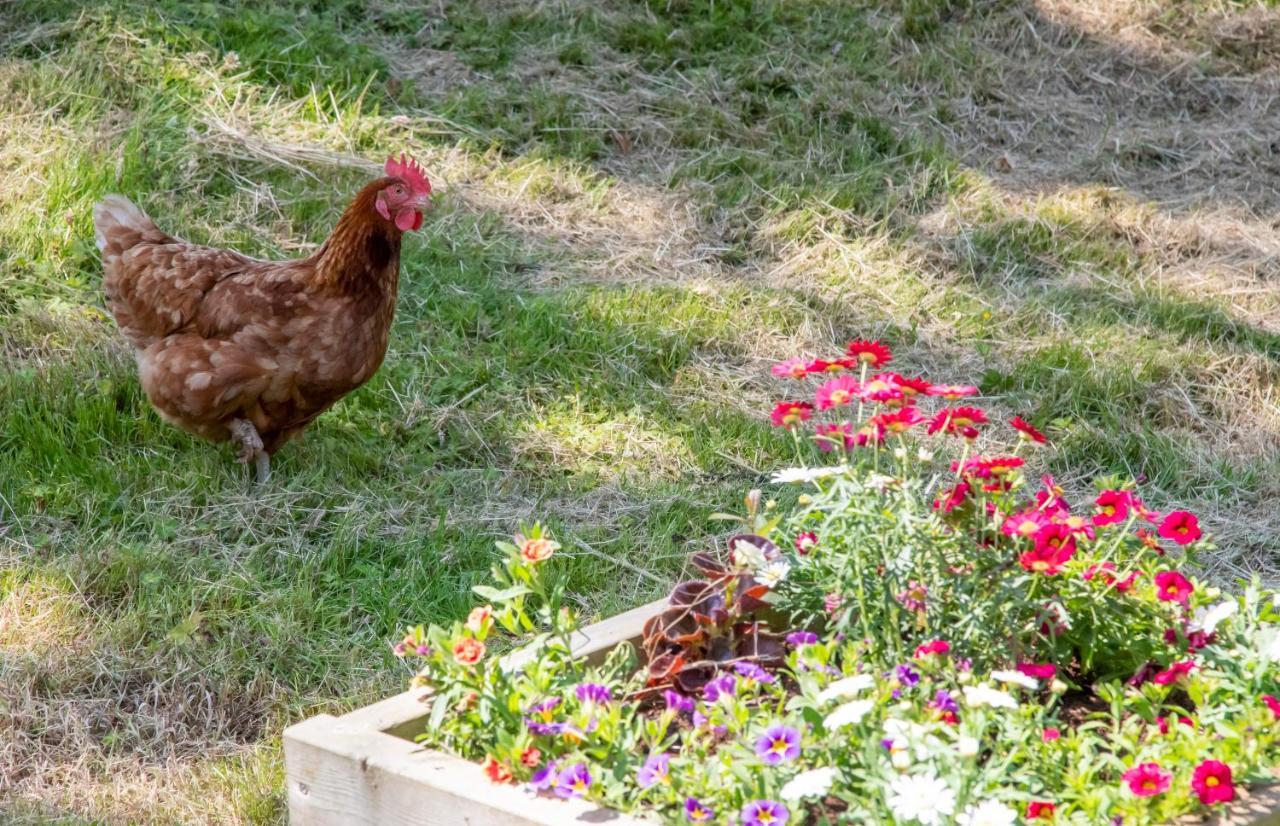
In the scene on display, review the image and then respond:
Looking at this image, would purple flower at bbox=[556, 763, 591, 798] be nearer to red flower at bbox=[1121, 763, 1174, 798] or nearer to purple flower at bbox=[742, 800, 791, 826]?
purple flower at bbox=[742, 800, 791, 826]

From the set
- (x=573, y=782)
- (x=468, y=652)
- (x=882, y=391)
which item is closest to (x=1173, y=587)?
(x=882, y=391)

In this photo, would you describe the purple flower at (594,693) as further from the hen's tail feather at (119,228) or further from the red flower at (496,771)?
the hen's tail feather at (119,228)

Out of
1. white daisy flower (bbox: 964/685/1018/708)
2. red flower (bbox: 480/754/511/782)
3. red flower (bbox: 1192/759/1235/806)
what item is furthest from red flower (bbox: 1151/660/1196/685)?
red flower (bbox: 480/754/511/782)

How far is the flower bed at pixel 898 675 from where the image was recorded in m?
2.05

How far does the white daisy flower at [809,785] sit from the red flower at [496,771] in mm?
455

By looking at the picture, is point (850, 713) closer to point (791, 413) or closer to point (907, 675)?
point (907, 675)

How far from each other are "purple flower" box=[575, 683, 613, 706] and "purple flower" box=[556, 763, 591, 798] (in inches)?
6.6

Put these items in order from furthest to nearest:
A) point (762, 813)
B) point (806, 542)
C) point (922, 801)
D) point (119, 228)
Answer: point (119, 228), point (806, 542), point (762, 813), point (922, 801)

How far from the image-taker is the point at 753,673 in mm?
2400

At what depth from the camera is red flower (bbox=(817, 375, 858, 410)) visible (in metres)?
2.40

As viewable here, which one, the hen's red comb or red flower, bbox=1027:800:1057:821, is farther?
the hen's red comb

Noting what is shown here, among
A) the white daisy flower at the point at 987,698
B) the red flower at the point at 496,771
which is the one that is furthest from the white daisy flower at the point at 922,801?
the red flower at the point at 496,771

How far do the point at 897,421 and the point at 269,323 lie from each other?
2548 mm

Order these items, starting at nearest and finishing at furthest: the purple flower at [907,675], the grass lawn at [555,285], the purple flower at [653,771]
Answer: the purple flower at [653,771] < the purple flower at [907,675] < the grass lawn at [555,285]
